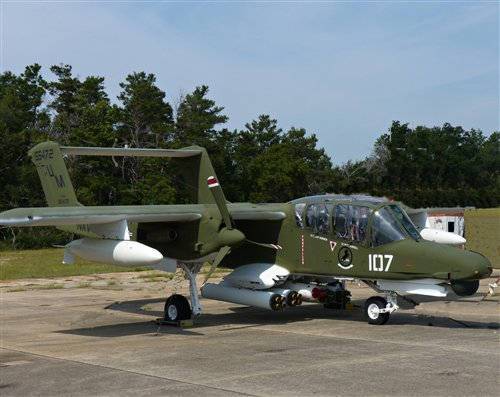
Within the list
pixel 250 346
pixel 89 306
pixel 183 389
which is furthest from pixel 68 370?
pixel 89 306

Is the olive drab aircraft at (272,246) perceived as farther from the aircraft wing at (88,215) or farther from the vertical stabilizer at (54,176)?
the vertical stabilizer at (54,176)

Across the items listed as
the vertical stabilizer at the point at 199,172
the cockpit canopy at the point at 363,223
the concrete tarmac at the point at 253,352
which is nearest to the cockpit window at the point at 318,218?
the cockpit canopy at the point at 363,223

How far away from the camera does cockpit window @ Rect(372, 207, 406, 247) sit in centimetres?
1464

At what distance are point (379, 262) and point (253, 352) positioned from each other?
157 inches

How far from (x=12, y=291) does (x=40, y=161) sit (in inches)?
292

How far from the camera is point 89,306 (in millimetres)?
20281

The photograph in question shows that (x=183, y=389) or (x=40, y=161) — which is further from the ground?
(x=40, y=161)

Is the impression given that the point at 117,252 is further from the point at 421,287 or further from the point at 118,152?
the point at 421,287

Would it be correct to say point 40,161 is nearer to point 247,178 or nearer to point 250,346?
point 250,346

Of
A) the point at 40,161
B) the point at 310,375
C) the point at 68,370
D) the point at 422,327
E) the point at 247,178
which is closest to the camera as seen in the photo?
the point at 310,375

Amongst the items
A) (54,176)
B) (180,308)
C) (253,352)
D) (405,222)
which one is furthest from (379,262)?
(54,176)

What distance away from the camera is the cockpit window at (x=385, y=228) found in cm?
1464

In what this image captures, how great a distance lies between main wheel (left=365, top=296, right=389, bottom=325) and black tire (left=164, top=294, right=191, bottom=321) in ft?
13.7

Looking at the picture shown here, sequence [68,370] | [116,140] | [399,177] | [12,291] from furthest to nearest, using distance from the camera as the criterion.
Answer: [399,177] → [116,140] → [12,291] → [68,370]
